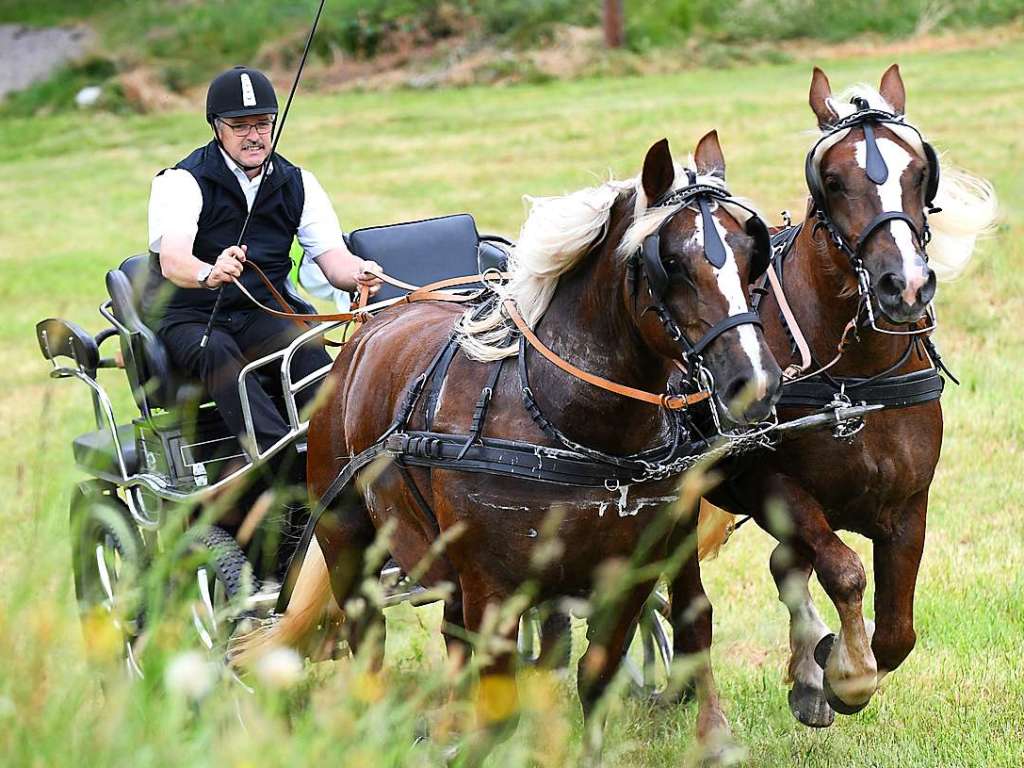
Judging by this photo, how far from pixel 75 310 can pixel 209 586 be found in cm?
938

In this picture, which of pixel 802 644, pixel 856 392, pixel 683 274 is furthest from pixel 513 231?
pixel 683 274

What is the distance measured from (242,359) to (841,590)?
224 cm

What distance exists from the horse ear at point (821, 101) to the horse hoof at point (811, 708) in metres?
1.76

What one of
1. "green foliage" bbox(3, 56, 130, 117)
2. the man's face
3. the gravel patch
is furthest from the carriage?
the gravel patch

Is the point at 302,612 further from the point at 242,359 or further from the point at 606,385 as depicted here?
the point at 606,385

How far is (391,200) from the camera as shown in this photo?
1841 cm

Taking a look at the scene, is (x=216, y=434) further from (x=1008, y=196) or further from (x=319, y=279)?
(x=1008, y=196)

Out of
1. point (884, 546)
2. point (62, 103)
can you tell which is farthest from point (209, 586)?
point (62, 103)

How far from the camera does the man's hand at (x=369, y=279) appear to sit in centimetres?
521

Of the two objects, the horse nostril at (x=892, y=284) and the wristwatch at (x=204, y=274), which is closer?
the horse nostril at (x=892, y=284)

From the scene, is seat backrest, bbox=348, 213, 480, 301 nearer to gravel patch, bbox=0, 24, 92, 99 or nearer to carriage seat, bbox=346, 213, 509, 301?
carriage seat, bbox=346, 213, 509, 301

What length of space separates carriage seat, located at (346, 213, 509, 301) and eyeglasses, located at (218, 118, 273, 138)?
1.82 ft

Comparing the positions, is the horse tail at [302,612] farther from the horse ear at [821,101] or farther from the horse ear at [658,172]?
the horse ear at [821,101]

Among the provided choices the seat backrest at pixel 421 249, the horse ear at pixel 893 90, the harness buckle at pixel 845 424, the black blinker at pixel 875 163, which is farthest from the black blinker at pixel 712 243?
the seat backrest at pixel 421 249
